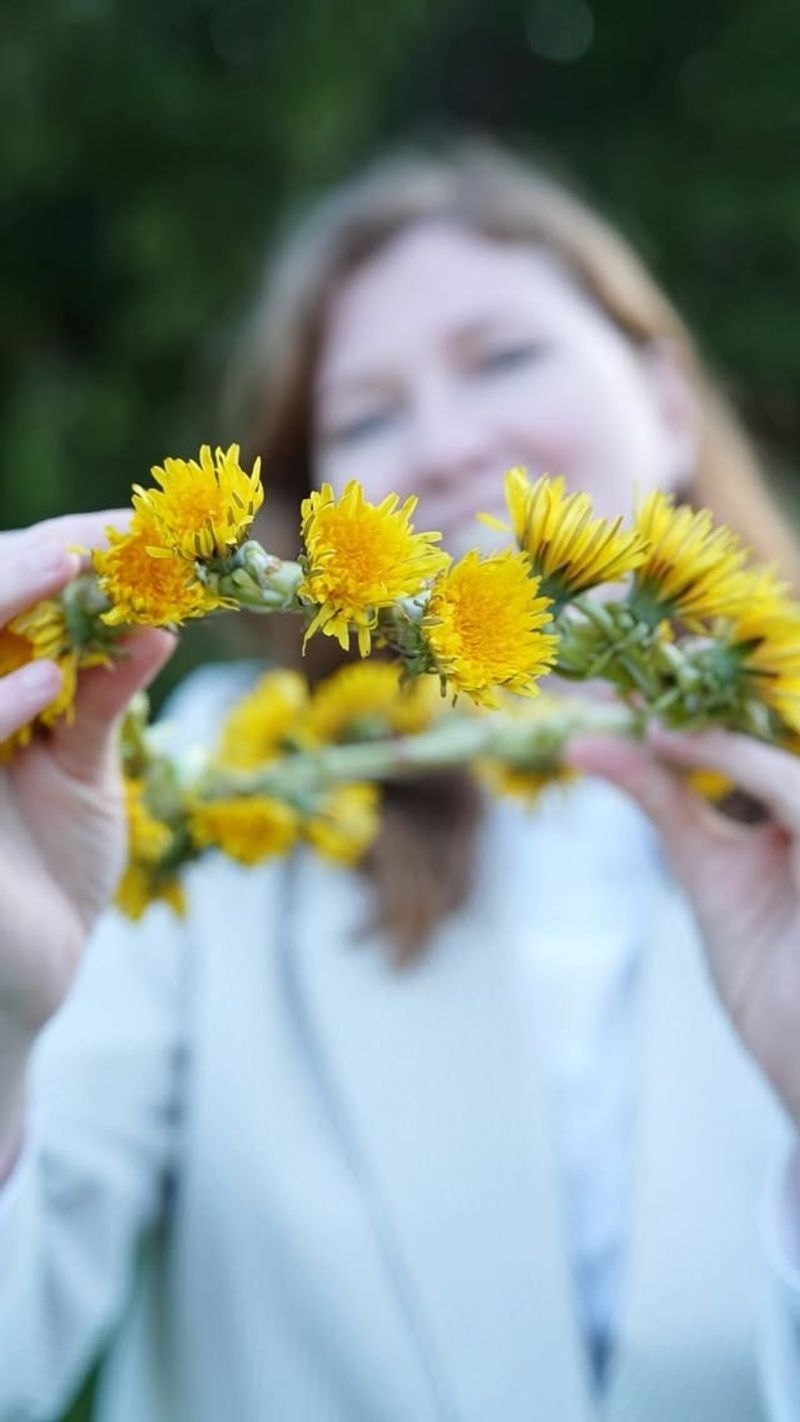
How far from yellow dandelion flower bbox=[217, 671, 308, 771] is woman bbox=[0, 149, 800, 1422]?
126mm

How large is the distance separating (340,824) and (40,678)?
0.87ft

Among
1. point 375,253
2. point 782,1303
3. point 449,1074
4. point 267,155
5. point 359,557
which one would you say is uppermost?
point 267,155

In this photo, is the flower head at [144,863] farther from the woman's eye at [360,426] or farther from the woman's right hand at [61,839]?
the woman's eye at [360,426]

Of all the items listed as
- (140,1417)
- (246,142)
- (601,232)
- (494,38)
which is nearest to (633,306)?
(601,232)

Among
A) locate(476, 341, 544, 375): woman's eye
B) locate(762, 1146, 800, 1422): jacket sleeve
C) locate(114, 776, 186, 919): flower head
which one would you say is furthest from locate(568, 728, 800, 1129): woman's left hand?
locate(476, 341, 544, 375): woman's eye

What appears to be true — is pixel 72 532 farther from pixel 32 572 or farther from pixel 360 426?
pixel 360 426

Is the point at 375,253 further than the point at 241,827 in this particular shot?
Yes

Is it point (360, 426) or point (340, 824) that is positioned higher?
point (360, 426)

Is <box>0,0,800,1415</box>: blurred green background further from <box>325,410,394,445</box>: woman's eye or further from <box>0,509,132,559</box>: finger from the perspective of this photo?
<box>0,509,132,559</box>: finger

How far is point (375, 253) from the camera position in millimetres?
1122

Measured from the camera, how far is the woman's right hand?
565mm

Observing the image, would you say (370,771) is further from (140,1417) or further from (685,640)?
(140,1417)

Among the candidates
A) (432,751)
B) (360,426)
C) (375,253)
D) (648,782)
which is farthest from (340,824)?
(375,253)

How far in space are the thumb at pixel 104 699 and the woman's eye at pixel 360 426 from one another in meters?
0.45
